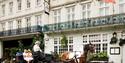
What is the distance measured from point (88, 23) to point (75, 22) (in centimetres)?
187

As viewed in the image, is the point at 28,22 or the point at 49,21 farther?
the point at 28,22

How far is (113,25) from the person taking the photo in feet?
82.5

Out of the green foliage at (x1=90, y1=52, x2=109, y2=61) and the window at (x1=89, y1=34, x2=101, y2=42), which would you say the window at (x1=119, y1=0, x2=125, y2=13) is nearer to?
the window at (x1=89, y1=34, x2=101, y2=42)

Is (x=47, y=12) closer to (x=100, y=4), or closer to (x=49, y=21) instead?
(x=49, y=21)

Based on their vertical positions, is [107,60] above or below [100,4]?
below

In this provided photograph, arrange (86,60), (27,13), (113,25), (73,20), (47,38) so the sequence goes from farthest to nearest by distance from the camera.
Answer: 1. (27,13)
2. (47,38)
3. (73,20)
4. (113,25)
5. (86,60)

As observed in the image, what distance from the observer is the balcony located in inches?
989

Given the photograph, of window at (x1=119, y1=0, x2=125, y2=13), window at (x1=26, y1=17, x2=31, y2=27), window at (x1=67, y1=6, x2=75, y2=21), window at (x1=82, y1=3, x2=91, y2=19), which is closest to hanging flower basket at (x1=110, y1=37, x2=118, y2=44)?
window at (x1=119, y1=0, x2=125, y2=13)

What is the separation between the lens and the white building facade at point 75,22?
84.3 ft

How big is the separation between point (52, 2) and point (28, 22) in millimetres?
5524

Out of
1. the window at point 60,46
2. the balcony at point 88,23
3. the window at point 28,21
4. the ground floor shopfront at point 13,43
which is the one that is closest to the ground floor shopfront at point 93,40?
the window at point 60,46

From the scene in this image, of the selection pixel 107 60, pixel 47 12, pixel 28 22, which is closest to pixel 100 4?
pixel 107 60

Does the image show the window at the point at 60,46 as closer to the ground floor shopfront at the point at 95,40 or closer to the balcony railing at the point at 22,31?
the ground floor shopfront at the point at 95,40

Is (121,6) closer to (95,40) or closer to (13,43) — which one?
(95,40)
